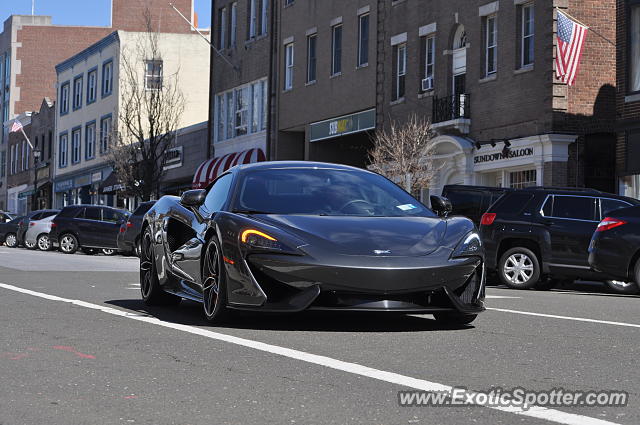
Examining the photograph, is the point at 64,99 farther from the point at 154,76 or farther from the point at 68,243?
the point at 68,243

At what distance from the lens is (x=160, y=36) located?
6125 centimetres

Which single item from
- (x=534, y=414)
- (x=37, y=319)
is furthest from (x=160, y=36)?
(x=534, y=414)

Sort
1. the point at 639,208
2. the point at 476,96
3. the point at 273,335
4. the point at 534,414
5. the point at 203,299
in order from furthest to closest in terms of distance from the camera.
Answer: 1. the point at 476,96
2. the point at 639,208
3. the point at 203,299
4. the point at 273,335
5. the point at 534,414

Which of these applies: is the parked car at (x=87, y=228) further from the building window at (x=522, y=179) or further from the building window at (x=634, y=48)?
the building window at (x=634, y=48)

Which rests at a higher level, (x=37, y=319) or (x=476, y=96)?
(x=476, y=96)

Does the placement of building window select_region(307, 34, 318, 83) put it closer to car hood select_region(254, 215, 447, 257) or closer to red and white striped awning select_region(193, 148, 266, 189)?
red and white striped awning select_region(193, 148, 266, 189)

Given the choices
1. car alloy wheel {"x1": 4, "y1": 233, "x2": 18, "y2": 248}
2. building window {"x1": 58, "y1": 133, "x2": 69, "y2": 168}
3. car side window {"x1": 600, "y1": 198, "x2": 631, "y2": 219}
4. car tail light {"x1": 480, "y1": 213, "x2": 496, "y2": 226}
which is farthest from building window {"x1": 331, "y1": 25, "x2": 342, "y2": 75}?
building window {"x1": 58, "y1": 133, "x2": 69, "y2": 168}

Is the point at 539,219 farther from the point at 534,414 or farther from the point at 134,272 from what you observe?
the point at 534,414

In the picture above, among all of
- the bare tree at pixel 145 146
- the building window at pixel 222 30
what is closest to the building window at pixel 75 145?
the bare tree at pixel 145 146

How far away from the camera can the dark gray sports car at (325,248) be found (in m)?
8.59

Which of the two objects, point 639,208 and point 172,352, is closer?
point 172,352

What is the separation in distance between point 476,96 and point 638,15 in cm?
580

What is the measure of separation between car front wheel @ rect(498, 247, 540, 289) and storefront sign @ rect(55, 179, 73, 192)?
56.1 metres

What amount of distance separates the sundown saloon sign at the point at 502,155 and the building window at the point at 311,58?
37.9 ft
